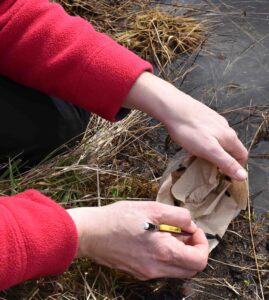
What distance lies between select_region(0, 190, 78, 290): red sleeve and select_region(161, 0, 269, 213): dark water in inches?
26.0

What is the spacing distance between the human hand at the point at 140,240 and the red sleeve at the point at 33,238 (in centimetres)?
6

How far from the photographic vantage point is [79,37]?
142cm

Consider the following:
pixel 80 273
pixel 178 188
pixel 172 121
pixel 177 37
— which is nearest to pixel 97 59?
pixel 172 121

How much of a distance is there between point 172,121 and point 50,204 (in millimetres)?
354

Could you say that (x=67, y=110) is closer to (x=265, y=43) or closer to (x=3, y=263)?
(x=3, y=263)

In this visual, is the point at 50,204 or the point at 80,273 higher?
the point at 50,204

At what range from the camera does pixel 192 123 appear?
1.33 m

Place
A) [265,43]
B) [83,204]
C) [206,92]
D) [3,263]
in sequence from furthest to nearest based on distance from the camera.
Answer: [265,43] → [206,92] → [83,204] → [3,263]

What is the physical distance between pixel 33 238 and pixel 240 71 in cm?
111

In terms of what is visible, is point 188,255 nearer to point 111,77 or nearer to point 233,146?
point 233,146

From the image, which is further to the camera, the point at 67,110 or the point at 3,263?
the point at 67,110

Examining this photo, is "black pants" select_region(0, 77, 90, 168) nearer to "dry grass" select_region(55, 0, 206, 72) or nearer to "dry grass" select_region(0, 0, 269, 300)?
"dry grass" select_region(0, 0, 269, 300)

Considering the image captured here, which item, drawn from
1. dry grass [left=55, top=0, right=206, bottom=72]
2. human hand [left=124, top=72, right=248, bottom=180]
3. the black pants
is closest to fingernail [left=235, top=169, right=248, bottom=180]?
human hand [left=124, top=72, right=248, bottom=180]

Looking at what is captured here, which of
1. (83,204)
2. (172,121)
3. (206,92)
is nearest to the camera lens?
(172,121)
